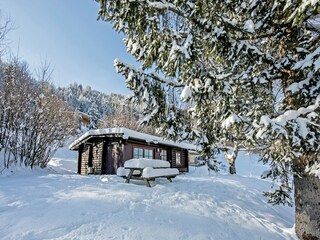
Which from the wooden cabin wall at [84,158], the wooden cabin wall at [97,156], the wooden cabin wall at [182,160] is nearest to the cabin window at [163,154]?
the wooden cabin wall at [182,160]

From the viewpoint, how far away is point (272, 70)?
3.94 metres

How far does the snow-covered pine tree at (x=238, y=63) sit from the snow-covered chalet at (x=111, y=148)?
9117 mm

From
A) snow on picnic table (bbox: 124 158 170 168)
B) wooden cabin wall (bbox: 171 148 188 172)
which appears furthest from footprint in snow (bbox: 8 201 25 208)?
wooden cabin wall (bbox: 171 148 188 172)

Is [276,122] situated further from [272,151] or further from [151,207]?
[151,207]

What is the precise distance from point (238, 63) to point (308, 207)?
9.50 feet

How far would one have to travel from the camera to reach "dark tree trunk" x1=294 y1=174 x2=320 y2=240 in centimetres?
377

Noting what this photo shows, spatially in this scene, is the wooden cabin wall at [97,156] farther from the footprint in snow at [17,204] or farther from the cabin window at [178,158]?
the footprint in snow at [17,204]

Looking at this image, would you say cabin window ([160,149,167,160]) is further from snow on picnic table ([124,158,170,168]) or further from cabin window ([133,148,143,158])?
snow on picnic table ([124,158,170,168])

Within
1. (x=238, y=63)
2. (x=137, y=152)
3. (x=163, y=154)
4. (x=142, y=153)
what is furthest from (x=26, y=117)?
(x=238, y=63)

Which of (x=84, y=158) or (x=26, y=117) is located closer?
(x=26, y=117)

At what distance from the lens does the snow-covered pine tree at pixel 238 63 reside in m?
3.29

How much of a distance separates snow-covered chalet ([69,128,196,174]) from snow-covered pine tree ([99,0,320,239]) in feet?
29.9

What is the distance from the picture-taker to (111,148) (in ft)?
46.0

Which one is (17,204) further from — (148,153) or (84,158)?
(84,158)
